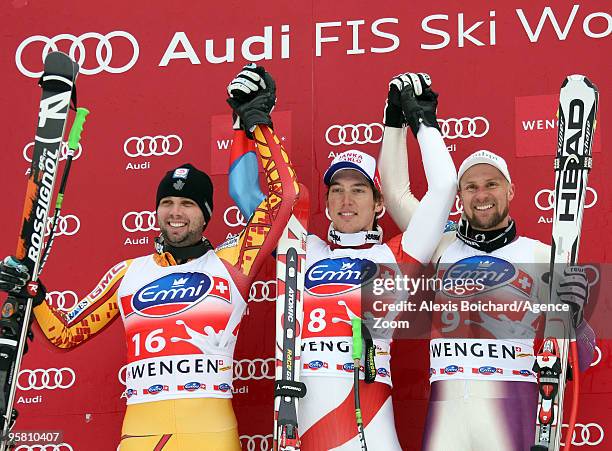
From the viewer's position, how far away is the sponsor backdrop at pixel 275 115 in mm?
5520

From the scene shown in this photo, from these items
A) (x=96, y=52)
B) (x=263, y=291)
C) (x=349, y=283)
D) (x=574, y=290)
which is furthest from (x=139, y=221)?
(x=574, y=290)

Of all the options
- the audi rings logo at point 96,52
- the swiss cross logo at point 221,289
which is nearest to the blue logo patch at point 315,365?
the swiss cross logo at point 221,289

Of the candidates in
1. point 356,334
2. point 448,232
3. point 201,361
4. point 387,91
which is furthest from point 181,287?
point 387,91

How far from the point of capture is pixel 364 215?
5.10 metres

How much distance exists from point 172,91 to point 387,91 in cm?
116

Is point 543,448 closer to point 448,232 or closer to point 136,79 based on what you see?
point 448,232

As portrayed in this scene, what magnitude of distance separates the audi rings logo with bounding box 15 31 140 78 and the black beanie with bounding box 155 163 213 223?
4.11ft

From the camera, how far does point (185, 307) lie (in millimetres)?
4879

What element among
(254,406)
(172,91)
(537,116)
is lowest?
(254,406)

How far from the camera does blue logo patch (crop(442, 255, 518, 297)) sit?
4.83 m

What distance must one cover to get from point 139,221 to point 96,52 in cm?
101

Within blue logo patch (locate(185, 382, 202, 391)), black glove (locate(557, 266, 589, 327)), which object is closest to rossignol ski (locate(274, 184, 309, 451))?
blue logo patch (locate(185, 382, 202, 391))

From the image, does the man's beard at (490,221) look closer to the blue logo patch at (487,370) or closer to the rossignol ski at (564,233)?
the rossignol ski at (564,233)

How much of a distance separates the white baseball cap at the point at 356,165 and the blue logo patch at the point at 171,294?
769 millimetres
